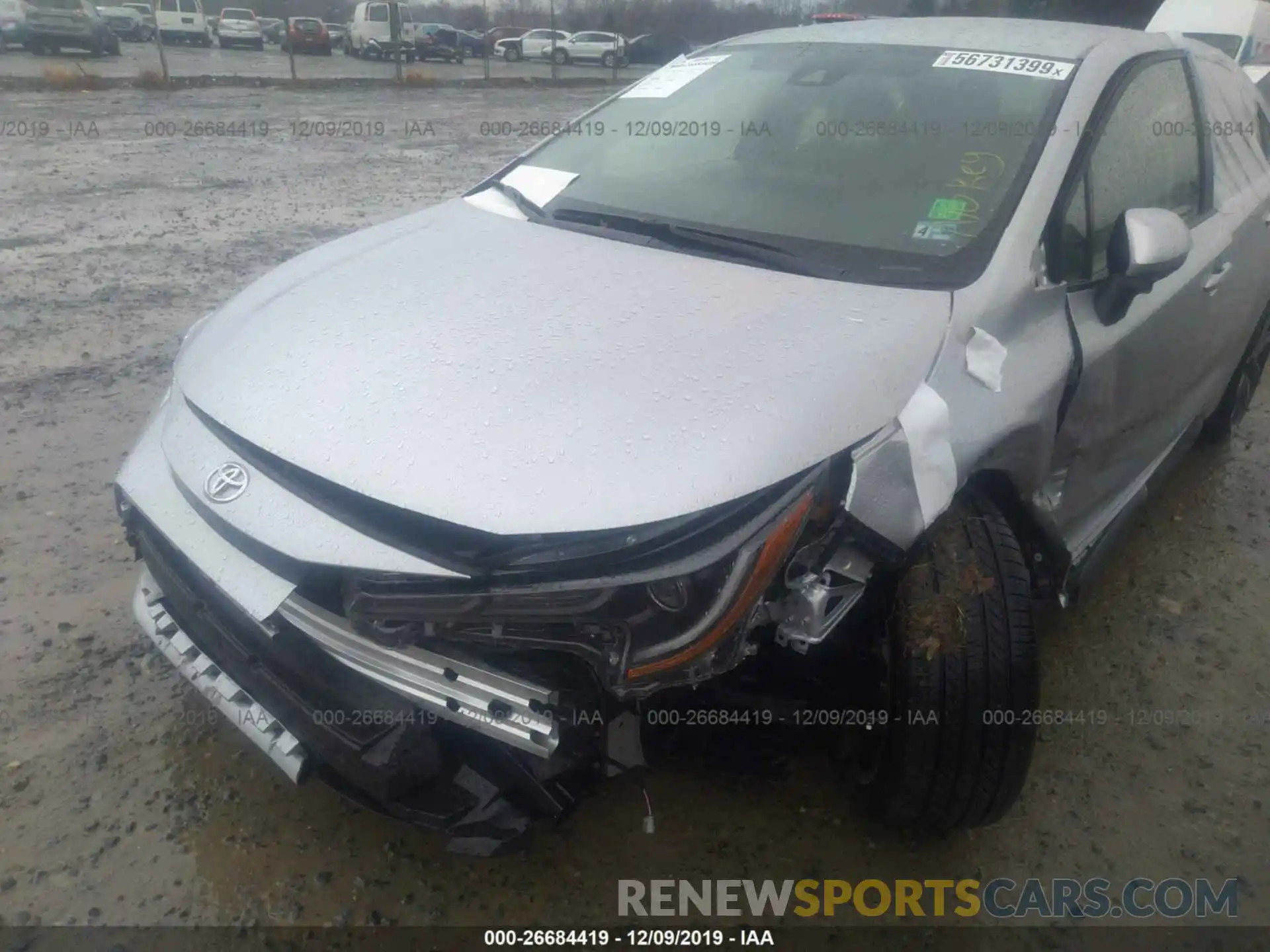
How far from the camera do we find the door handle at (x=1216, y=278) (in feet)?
9.34

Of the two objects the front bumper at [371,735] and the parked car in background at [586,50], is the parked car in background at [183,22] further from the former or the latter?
the front bumper at [371,735]

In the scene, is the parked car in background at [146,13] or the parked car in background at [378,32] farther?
the parked car in background at [146,13]

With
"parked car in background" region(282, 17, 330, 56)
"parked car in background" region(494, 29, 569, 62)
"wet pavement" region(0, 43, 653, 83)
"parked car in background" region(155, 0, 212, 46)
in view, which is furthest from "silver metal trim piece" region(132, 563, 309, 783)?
"parked car in background" region(494, 29, 569, 62)

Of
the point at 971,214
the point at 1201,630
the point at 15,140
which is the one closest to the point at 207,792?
the point at 971,214

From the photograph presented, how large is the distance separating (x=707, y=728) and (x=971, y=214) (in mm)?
1320

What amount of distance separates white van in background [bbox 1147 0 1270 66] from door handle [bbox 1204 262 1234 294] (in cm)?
1076

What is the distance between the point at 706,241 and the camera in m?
2.28

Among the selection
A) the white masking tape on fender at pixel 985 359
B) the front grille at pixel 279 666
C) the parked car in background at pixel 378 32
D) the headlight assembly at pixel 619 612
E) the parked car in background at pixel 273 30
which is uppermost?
the white masking tape on fender at pixel 985 359

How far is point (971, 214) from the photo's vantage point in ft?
7.13

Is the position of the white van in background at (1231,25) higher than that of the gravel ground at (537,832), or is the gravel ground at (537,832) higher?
the white van in background at (1231,25)

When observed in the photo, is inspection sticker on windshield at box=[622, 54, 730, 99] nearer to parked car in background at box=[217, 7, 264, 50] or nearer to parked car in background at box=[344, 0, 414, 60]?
parked car in background at box=[344, 0, 414, 60]

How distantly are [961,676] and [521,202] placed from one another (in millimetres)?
1777

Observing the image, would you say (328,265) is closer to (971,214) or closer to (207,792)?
(207,792)

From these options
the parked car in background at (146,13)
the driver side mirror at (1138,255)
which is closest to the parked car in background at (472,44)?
the parked car in background at (146,13)
